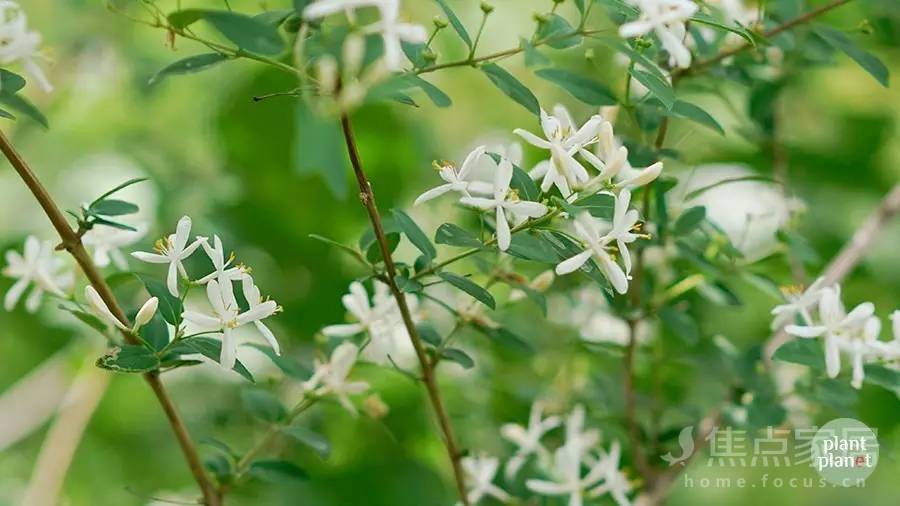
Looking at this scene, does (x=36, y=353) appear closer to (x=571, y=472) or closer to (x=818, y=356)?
(x=571, y=472)

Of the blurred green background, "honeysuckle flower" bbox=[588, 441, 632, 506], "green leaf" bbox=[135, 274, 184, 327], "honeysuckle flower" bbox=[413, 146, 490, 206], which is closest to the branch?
the blurred green background

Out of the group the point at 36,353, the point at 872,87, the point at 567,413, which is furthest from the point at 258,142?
the point at 872,87

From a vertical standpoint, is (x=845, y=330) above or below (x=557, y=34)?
below

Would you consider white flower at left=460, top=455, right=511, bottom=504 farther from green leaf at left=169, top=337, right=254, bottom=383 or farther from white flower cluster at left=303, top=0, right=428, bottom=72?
white flower cluster at left=303, top=0, right=428, bottom=72

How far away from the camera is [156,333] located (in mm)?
625

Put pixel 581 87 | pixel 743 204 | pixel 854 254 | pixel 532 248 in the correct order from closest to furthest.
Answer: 1. pixel 532 248
2. pixel 581 87
3. pixel 854 254
4. pixel 743 204

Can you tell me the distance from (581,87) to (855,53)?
0.22m

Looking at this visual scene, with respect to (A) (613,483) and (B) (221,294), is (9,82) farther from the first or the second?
(A) (613,483)

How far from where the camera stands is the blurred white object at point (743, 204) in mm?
982

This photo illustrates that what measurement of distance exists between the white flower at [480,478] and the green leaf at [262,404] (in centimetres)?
16

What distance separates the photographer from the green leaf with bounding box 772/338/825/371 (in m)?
0.71

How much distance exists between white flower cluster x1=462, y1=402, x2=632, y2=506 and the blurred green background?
5 centimetres

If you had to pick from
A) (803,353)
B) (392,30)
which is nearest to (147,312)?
(392,30)

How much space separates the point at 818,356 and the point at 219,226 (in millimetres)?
777
